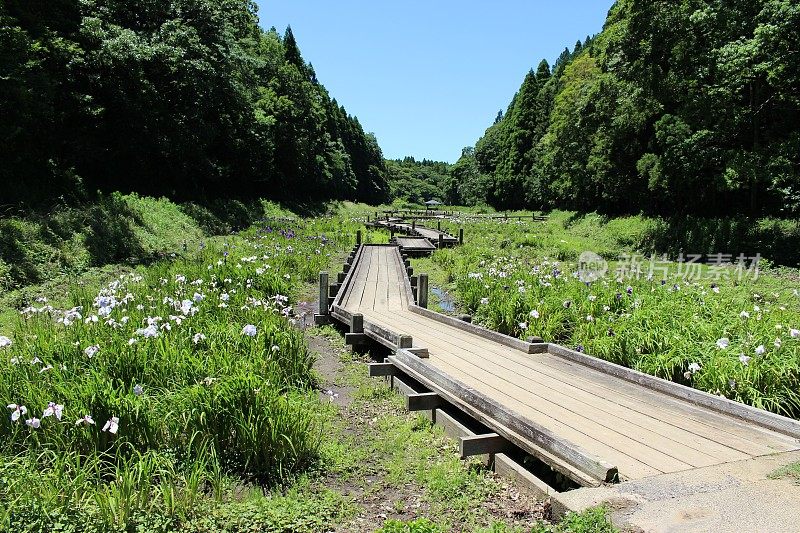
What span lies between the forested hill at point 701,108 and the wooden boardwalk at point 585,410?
14.6m

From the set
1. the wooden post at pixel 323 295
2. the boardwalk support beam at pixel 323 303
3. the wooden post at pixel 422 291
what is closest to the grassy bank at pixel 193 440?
the boardwalk support beam at pixel 323 303

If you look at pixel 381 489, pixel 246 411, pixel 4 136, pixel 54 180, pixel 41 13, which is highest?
pixel 41 13

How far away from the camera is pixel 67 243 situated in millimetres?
13062

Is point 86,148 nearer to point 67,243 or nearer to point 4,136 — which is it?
point 4,136

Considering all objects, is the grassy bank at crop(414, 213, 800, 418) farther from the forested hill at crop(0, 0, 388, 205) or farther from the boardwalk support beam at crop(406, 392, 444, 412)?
the forested hill at crop(0, 0, 388, 205)

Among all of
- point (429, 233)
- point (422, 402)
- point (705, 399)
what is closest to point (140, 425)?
point (422, 402)

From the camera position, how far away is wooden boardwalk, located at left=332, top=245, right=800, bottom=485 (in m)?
3.70

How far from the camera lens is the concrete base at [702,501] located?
2.73m

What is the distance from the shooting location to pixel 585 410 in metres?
4.72

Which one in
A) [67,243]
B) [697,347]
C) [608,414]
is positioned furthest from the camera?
[67,243]

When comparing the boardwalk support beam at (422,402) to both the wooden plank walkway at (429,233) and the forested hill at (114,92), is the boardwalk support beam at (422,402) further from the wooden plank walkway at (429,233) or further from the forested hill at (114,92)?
the wooden plank walkway at (429,233)

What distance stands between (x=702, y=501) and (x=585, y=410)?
5.69 feet

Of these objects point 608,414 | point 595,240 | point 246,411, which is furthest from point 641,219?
point 246,411

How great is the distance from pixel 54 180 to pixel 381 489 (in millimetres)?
18455
